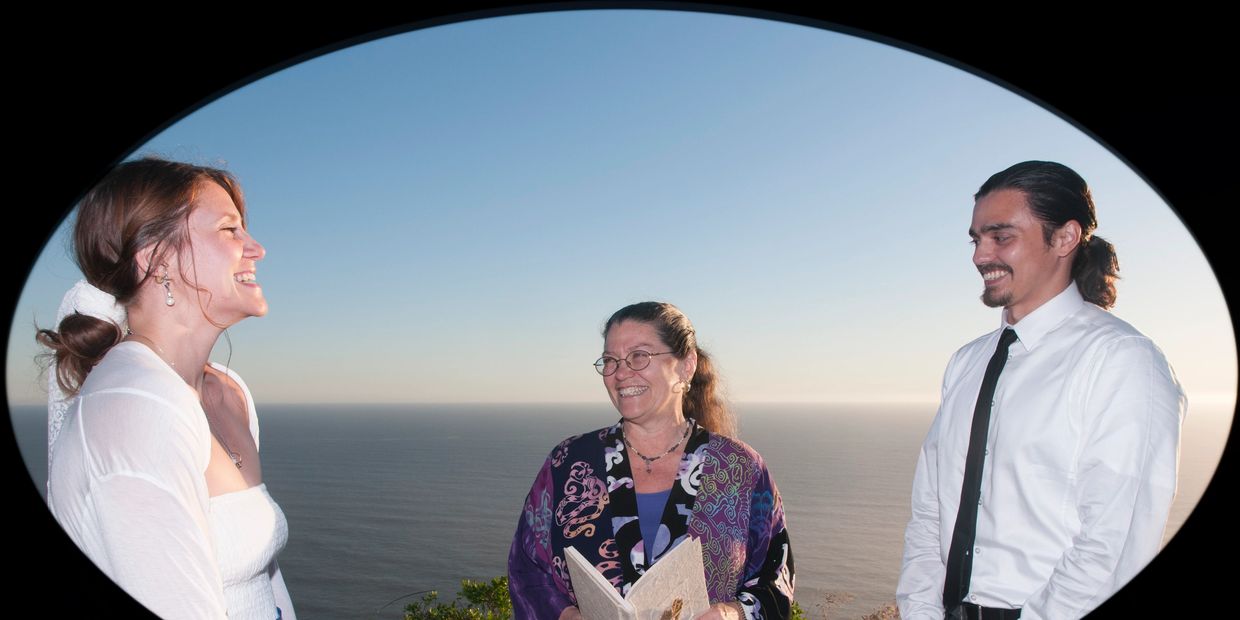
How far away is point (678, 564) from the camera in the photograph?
65.6 inches

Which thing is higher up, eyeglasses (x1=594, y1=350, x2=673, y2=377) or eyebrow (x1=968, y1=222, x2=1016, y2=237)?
eyebrow (x1=968, y1=222, x2=1016, y2=237)

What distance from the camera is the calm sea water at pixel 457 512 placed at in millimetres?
47688

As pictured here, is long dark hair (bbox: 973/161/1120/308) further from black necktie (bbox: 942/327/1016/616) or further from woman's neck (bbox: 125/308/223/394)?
woman's neck (bbox: 125/308/223/394)

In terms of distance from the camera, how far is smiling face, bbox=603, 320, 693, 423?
2203mm

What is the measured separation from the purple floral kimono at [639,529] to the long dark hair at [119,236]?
1.10m

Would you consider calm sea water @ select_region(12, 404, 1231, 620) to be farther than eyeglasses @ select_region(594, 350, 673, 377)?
Yes

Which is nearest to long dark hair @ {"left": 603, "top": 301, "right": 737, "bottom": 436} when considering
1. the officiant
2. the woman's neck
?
the officiant

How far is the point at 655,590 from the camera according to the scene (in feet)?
5.38

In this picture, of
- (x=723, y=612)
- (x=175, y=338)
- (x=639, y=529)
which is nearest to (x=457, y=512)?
(x=639, y=529)

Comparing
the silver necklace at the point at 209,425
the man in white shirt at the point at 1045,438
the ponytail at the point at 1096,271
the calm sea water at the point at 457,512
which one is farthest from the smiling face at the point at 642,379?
the calm sea water at the point at 457,512

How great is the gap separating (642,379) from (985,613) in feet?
3.44

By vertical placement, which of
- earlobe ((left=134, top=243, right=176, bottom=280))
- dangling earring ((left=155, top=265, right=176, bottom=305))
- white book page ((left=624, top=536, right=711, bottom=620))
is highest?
earlobe ((left=134, top=243, right=176, bottom=280))

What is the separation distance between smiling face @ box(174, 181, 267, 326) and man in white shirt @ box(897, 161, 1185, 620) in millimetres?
1697

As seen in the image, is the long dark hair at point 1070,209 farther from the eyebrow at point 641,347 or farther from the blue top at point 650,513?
the blue top at point 650,513
